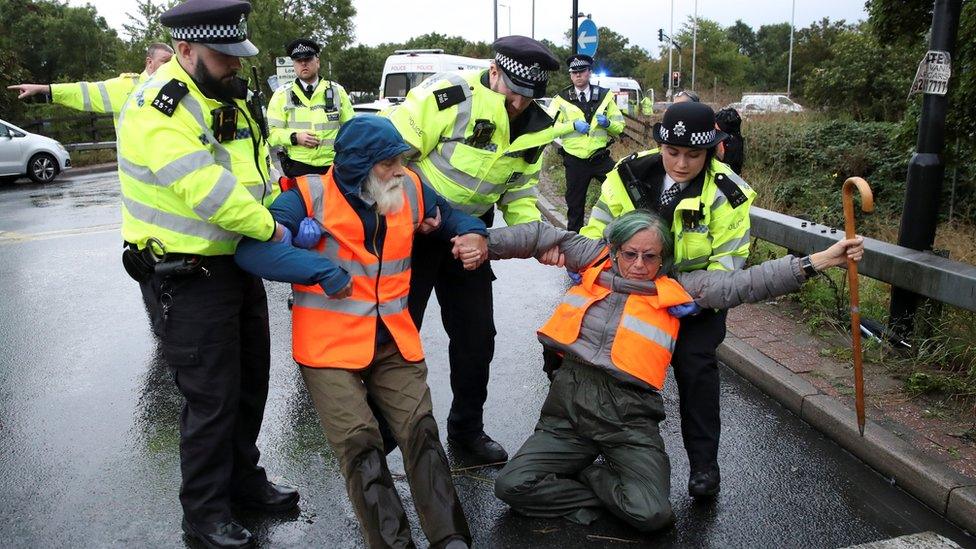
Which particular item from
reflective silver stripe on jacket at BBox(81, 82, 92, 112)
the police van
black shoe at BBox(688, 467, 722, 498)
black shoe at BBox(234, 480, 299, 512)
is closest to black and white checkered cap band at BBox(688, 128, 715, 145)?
black shoe at BBox(688, 467, 722, 498)

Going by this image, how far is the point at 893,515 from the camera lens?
3.67 m

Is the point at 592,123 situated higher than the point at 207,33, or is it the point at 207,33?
the point at 207,33

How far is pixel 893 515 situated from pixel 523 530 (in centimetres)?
164

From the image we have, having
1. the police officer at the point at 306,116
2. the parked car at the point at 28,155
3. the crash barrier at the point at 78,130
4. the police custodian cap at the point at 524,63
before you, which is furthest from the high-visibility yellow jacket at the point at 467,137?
the crash barrier at the point at 78,130

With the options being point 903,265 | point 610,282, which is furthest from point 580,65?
point 610,282

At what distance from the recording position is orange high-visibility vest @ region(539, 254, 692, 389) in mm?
3629

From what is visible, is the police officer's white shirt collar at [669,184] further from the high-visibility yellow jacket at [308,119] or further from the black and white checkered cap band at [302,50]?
the black and white checkered cap band at [302,50]

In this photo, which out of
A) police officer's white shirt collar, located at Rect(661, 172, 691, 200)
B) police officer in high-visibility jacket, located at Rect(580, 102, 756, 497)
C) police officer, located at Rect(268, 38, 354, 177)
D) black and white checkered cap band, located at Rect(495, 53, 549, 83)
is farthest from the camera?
police officer, located at Rect(268, 38, 354, 177)

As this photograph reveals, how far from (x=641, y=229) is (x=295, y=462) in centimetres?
208

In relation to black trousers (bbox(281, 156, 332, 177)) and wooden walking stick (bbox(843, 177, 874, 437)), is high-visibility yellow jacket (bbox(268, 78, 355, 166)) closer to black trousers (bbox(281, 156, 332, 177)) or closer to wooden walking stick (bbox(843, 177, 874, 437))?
black trousers (bbox(281, 156, 332, 177))

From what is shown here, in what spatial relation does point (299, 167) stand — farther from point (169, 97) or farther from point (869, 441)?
point (869, 441)

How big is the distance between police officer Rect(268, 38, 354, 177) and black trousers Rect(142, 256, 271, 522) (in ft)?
14.3

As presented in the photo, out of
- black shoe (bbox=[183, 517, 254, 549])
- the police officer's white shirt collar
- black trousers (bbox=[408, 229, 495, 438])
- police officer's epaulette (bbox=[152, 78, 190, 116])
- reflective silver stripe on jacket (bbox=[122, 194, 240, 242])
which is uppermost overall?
police officer's epaulette (bbox=[152, 78, 190, 116])

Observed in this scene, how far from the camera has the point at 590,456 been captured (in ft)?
12.4
